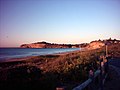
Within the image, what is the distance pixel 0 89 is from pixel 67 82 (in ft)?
15.4

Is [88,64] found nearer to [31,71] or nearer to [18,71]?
[31,71]

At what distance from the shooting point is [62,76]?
11031 millimetres

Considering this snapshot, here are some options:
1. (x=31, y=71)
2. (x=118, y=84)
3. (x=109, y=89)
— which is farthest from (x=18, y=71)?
(x=118, y=84)

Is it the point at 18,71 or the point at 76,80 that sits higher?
the point at 18,71

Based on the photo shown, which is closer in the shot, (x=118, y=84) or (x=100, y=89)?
(x=100, y=89)

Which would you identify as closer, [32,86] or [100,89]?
[32,86]

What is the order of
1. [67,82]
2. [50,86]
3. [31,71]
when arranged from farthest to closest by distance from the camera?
[67,82]
[31,71]
[50,86]

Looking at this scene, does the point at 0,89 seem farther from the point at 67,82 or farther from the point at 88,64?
the point at 88,64

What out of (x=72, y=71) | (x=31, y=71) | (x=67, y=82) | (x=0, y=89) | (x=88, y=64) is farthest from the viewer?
(x=88, y=64)

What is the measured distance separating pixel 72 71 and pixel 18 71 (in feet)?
12.6

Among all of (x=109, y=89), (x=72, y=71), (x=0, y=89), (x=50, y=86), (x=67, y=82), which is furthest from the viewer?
(x=72, y=71)

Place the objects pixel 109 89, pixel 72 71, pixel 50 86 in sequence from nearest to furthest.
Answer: pixel 50 86
pixel 109 89
pixel 72 71

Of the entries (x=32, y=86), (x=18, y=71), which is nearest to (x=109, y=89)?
(x=32, y=86)

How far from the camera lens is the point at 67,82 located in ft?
34.1
